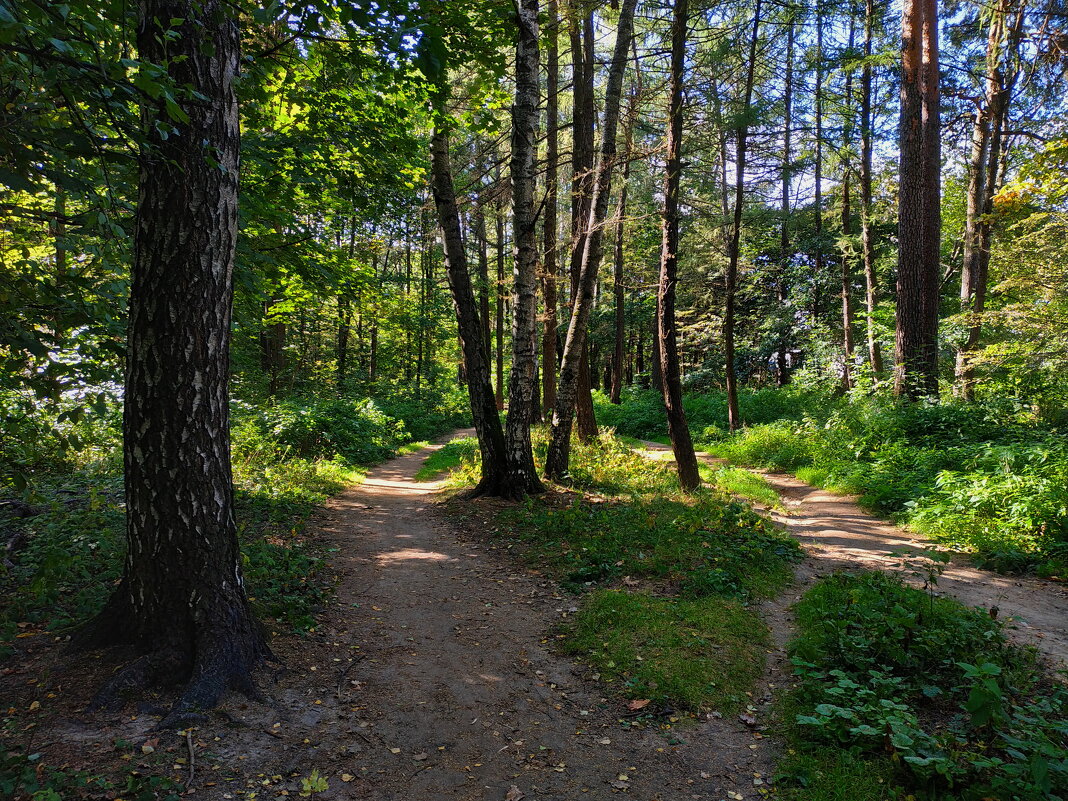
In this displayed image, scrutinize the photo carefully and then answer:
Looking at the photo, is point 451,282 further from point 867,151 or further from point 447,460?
point 867,151

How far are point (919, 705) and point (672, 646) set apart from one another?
1.64 m

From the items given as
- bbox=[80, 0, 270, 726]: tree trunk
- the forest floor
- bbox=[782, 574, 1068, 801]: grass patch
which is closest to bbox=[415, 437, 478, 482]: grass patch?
the forest floor

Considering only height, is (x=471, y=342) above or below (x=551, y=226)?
below

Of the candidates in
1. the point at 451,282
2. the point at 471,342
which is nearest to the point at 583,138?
the point at 451,282

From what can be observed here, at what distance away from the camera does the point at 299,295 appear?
12.5 meters

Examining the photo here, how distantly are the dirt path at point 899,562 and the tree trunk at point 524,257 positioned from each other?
428cm

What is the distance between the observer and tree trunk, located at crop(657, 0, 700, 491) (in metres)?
8.80

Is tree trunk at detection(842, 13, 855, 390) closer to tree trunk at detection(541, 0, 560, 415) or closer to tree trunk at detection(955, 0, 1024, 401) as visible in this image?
tree trunk at detection(955, 0, 1024, 401)

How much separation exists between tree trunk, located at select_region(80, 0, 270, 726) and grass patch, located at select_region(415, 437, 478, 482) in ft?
29.5

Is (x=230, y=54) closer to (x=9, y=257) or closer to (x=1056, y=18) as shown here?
(x=9, y=257)

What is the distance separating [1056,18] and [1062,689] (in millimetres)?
15793

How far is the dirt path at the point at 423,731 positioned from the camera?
2.97 metres

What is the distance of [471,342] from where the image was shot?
9484 mm

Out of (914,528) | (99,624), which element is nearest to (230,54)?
(99,624)
